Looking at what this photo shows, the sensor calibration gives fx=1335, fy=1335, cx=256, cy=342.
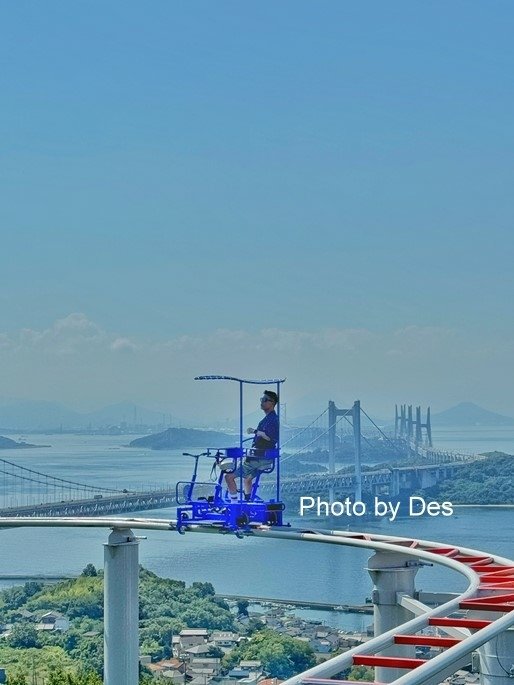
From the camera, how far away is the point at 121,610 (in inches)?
359

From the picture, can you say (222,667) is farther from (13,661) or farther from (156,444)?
(156,444)

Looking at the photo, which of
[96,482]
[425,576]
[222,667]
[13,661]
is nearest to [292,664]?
[222,667]

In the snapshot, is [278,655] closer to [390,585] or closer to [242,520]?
[242,520]

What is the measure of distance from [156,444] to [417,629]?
174 ft

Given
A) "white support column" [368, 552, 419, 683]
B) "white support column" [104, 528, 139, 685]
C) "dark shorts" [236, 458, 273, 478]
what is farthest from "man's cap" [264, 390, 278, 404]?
"white support column" [104, 528, 139, 685]

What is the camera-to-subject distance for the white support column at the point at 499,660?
5.17 metres

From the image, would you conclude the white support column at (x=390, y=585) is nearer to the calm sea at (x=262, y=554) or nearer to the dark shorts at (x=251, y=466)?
the dark shorts at (x=251, y=466)

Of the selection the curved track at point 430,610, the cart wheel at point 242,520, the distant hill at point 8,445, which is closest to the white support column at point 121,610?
the curved track at point 430,610

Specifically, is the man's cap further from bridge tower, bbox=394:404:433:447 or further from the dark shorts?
bridge tower, bbox=394:404:433:447

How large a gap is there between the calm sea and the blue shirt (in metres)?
18.3

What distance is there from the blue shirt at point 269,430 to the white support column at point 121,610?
144 cm

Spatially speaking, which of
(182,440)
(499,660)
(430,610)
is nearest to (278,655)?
(430,610)

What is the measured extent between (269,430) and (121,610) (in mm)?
1852

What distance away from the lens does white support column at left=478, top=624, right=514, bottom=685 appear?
17.0 ft
